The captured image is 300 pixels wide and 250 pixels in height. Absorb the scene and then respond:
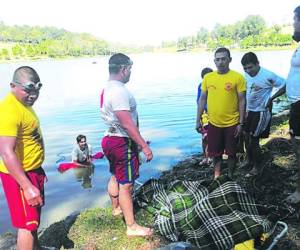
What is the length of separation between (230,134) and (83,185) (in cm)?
487

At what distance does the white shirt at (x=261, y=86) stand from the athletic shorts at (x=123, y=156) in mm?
2480

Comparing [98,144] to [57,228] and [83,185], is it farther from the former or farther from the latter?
[57,228]

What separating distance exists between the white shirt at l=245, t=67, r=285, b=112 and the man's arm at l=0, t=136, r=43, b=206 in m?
3.85

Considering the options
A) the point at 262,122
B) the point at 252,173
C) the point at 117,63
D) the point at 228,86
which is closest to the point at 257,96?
the point at 262,122

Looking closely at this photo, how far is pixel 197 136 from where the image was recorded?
1331 centimetres

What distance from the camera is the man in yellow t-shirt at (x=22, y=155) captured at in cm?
317

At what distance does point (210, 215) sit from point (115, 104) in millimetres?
1506

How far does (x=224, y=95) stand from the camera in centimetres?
537

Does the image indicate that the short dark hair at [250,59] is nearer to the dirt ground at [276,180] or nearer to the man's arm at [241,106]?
the man's arm at [241,106]

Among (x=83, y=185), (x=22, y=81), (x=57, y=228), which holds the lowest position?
(x=83, y=185)

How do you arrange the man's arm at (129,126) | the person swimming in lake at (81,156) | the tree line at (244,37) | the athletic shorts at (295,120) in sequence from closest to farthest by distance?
1. the man's arm at (129,126)
2. the athletic shorts at (295,120)
3. the person swimming in lake at (81,156)
4. the tree line at (244,37)

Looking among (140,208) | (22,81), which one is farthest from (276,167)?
(22,81)

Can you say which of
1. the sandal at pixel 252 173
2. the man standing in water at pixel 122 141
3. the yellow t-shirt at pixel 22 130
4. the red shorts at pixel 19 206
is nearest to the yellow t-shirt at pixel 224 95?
the sandal at pixel 252 173

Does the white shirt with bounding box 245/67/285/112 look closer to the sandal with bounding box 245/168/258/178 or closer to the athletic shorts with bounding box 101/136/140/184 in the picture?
the sandal with bounding box 245/168/258/178
